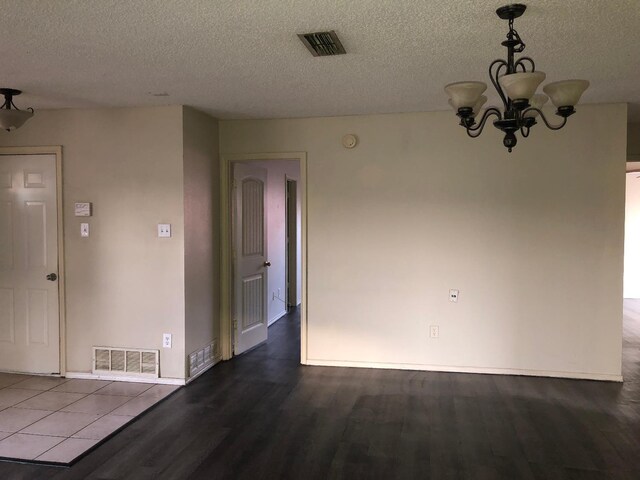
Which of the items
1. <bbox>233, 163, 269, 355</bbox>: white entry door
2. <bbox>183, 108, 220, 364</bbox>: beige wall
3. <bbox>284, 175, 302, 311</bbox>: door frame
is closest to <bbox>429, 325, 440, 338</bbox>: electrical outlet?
<bbox>233, 163, 269, 355</bbox>: white entry door

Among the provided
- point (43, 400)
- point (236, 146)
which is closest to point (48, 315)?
point (43, 400)

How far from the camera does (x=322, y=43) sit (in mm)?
2797

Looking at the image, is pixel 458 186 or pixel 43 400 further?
pixel 458 186

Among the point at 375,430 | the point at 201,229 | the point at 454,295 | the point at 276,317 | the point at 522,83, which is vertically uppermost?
the point at 522,83

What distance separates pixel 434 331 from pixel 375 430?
58.5 inches

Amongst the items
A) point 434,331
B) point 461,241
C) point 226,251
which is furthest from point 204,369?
point 461,241

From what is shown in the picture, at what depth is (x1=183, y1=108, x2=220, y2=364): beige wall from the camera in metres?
4.40

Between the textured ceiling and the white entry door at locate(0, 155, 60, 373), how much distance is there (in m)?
0.73

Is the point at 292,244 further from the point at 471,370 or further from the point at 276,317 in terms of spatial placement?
the point at 471,370

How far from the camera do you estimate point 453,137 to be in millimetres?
4582

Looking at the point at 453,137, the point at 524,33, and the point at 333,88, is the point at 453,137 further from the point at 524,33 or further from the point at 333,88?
the point at 524,33

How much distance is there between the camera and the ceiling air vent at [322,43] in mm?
2680

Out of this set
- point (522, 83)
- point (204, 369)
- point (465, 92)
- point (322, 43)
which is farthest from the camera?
point (204, 369)

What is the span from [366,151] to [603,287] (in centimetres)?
236
